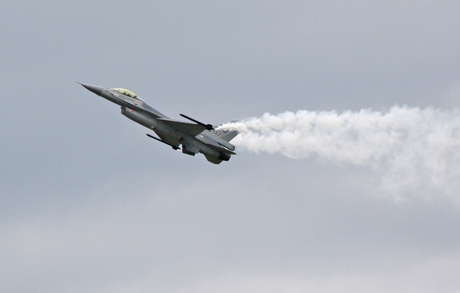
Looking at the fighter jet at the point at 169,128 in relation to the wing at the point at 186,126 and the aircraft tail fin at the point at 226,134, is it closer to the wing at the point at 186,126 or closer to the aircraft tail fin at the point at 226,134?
the wing at the point at 186,126

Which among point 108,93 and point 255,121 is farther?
point 255,121

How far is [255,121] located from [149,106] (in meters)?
8.75

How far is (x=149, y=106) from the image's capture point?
49.0 m

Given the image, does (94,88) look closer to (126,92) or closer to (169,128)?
(126,92)

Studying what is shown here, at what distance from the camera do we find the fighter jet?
48188mm

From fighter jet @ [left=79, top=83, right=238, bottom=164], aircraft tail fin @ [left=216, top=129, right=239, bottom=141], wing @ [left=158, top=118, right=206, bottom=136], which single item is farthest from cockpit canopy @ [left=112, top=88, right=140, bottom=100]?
aircraft tail fin @ [left=216, top=129, right=239, bottom=141]

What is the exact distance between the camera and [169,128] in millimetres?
48562

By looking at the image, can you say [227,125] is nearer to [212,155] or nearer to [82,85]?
[212,155]

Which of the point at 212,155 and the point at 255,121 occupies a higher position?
the point at 255,121

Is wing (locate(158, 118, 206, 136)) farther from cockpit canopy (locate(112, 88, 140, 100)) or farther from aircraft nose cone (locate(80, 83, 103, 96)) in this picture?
aircraft nose cone (locate(80, 83, 103, 96))

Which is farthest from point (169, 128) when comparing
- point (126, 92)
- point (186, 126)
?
point (126, 92)

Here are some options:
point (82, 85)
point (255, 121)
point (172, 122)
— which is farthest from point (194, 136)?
point (82, 85)

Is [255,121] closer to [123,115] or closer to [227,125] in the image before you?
[227,125]

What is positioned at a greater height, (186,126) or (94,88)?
(94,88)
